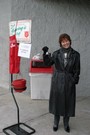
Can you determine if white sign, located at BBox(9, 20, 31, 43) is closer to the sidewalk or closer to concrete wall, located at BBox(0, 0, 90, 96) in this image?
the sidewalk

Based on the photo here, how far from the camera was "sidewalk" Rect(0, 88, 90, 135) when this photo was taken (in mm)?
4663

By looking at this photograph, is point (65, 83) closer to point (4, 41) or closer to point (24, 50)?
point (24, 50)

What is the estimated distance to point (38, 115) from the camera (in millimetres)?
5359

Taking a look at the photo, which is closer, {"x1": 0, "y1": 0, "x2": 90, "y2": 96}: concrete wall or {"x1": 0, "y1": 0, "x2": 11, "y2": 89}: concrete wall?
{"x1": 0, "y1": 0, "x2": 90, "y2": 96}: concrete wall

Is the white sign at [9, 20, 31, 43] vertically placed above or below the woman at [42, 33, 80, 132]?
above

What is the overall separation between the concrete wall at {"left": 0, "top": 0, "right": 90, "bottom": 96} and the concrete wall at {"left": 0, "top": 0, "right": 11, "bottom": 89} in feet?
1.50

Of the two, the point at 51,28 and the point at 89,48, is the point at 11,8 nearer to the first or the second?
the point at 51,28

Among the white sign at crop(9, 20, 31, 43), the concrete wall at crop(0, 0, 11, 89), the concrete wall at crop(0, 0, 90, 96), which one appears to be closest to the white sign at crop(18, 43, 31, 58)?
the white sign at crop(9, 20, 31, 43)

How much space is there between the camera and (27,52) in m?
4.43

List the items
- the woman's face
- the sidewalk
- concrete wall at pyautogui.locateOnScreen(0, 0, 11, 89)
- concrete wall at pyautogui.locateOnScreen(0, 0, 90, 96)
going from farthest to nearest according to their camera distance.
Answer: concrete wall at pyautogui.locateOnScreen(0, 0, 11, 89) < concrete wall at pyautogui.locateOnScreen(0, 0, 90, 96) < the sidewalk < the woman's face

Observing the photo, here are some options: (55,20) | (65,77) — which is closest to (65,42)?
(65,77)

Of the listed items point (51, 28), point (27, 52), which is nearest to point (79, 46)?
point (51, 28)

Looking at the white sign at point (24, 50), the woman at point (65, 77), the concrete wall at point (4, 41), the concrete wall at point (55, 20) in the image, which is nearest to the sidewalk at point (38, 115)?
the woman at point (65, 77)

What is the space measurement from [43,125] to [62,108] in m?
0.64
